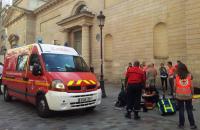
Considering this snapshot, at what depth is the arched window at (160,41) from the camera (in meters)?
18.4

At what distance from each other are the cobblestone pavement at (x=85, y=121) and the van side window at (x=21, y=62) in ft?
5.11

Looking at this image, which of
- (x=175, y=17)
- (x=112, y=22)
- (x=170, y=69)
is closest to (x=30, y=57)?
(x=170, y=69)

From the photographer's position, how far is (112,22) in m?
22.8

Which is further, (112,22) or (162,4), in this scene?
(112,22)

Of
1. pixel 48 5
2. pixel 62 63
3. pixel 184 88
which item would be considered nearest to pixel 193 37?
pixel 62 63

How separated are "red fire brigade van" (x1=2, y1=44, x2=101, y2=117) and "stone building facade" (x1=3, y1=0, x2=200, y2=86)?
8218mm

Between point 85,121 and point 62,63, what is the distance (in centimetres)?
227

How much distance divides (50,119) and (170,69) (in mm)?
8050

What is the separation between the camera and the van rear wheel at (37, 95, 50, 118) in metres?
8.76

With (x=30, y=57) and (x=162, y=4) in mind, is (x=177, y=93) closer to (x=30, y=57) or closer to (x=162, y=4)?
(x=30, y=57)

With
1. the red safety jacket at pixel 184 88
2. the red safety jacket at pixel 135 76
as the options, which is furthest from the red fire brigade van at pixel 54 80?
the red safety jacket at pixel 184 88

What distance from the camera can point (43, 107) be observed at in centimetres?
890

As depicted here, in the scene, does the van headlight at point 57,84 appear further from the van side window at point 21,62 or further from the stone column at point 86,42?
the stone column at point 86,42

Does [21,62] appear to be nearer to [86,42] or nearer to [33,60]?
[33,60]
